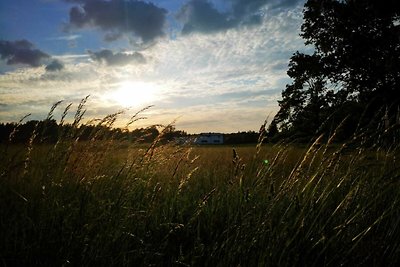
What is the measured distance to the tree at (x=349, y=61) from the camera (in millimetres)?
15461

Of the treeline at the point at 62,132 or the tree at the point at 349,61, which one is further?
the tree at the point at 349,61

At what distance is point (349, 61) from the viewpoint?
16.5 meters

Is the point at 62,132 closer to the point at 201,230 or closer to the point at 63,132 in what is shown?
the point at 63,132

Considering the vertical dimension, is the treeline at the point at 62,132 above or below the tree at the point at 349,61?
below

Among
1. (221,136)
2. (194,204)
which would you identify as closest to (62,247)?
(194,204)

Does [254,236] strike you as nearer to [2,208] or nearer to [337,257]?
[337,257]

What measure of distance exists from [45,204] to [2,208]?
474mm

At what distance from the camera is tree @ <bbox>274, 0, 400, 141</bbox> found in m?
15.5

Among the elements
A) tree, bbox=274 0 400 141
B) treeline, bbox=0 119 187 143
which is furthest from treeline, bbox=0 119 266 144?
tree, bbox=274 0 400 141

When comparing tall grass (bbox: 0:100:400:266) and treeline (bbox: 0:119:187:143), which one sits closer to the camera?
tall grass (bbox: 0:100:400:266)

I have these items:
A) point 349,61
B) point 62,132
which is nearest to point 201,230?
point 62,132

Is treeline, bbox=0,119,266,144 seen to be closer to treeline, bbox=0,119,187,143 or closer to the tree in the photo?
treeline, bbox=0,119,187,143

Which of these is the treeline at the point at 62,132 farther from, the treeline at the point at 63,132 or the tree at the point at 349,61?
the tree at the point at 349,61

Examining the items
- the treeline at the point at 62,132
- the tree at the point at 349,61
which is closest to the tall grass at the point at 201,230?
the treeline at the point at 62,132
